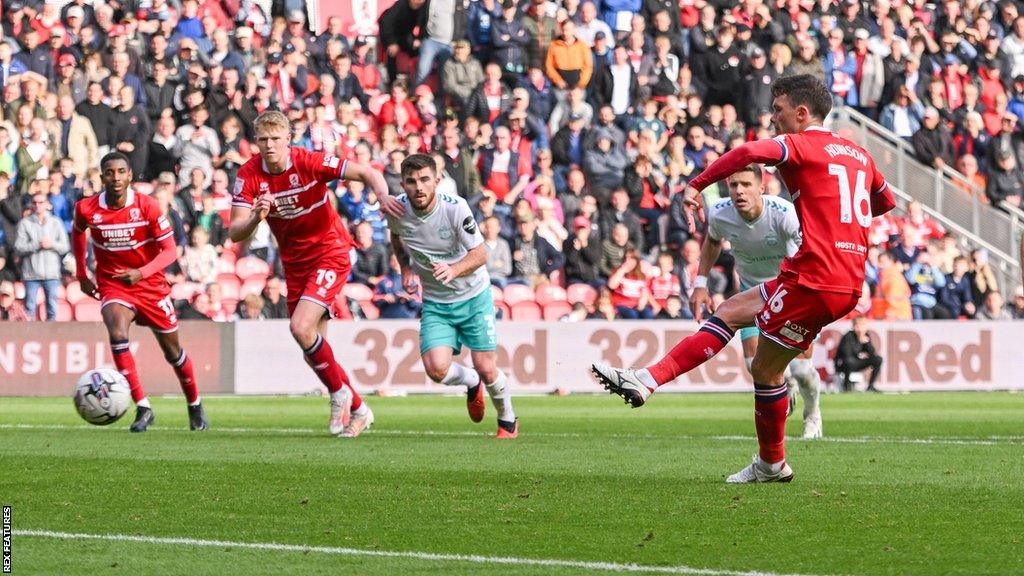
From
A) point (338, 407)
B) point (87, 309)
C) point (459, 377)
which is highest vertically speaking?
point (87, 309)

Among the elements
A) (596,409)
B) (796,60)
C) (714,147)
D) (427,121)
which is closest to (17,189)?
(427,121)

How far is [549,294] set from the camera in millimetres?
24844

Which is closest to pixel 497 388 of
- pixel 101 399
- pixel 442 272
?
pixel 442 272

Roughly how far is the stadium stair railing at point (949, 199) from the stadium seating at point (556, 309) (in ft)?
23.9

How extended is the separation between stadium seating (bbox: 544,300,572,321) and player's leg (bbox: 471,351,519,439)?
1095 centimetres

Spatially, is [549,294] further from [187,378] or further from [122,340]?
[122,340]

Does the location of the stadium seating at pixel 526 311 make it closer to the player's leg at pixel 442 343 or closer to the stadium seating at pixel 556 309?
the stadium seating at pixel 556 309

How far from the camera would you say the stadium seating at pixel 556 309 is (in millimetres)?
24703

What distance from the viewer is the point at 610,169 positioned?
87.8ft

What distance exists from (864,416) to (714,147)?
1074cm

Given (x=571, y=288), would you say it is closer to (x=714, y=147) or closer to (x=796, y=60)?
(x=714, y=147)

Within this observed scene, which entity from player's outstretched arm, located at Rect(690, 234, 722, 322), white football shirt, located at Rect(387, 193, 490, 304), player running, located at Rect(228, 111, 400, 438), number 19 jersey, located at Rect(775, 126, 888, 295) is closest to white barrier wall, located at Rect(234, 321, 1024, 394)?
player running, located at Rect(228, 111, 400, 438)

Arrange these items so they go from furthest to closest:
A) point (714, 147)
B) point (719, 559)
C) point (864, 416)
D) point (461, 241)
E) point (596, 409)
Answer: point (714, 147) < point (596, 409) < point (864, 416) < point (461, 241) < point (719, 559)

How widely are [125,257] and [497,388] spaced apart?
355 centimetres
